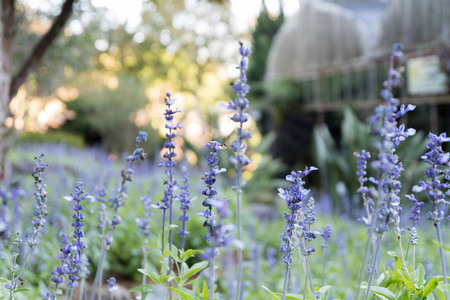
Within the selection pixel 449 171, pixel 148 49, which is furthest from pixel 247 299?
pixel 148 49

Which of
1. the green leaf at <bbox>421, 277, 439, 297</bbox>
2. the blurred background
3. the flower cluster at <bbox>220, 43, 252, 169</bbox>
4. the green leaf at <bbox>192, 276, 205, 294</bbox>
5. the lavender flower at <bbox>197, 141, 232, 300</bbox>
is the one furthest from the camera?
the blurred background

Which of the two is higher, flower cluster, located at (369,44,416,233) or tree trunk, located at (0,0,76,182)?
tree trunk, located at (0,0,76,182)

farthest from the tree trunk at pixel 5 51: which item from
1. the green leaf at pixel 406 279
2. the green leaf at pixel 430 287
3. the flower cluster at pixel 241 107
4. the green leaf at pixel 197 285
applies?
the green leaf at pixel 430 287

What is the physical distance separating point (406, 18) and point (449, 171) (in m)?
8.07

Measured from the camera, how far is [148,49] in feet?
75.3

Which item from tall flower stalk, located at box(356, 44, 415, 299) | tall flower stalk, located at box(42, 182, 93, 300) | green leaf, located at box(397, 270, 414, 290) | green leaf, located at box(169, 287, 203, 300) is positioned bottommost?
green leaf, located at box(397, 270, 414, 290)

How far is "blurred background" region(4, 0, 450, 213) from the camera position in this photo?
823 cm

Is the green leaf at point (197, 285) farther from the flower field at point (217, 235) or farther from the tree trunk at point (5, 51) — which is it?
the tree trunk at point (5, 51)

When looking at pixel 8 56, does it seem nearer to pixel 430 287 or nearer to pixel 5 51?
pixel 5 51

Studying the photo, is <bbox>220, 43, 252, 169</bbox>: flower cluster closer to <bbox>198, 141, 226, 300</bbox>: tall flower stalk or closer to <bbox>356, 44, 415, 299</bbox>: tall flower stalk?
<bbox>198, 141, 226, 300</bbox>: tall flower stalk

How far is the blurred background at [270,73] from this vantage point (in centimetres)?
823

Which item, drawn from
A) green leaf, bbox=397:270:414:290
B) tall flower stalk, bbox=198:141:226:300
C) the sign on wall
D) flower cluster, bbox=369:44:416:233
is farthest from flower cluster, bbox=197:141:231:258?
the sign on wall

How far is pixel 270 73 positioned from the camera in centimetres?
1246

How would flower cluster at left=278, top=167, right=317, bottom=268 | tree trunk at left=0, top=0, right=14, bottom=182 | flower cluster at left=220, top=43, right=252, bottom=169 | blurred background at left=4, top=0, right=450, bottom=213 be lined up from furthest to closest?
blurred background at left=4, top=0, right=450, bottom=213, tree trunk at left=0, top=0, right=14, bottom=182, flower cluster at left=278, top=167, right=317, bottom=268, flower cluster at left=220, top=43, right=252, bottom=169
